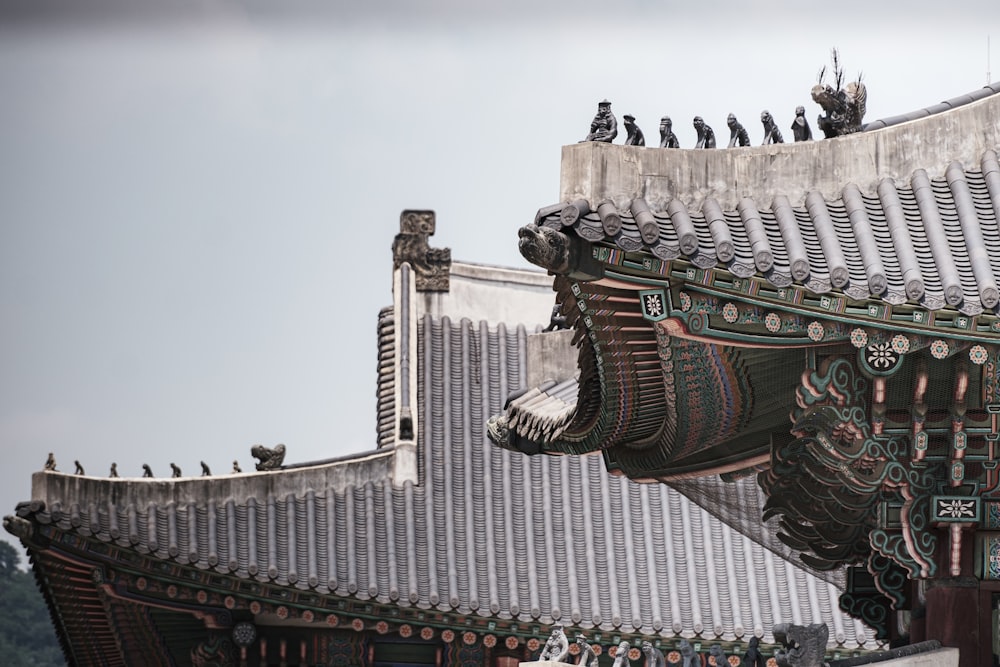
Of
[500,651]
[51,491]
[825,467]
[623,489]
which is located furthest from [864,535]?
[623,489]

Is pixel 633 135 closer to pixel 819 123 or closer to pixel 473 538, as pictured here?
pixel 819 123

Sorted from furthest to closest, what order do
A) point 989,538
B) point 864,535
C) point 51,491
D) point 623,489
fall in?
point 623,489 → point 51,491 → point 864,535 → point 989,538

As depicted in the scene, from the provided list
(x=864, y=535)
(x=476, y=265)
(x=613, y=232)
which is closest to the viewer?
(x=613, y=232)

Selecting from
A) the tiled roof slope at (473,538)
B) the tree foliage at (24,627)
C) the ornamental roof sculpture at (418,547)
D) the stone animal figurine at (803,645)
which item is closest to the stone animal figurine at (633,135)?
the stone animal figurine at (803,645)

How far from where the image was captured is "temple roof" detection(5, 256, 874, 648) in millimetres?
19703

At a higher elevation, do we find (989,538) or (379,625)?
(989,538)

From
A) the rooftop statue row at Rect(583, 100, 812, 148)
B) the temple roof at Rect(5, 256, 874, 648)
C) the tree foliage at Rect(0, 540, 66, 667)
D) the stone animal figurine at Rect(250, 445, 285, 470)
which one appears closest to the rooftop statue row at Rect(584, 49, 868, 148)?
the rooftop statue row at Rect(583, 100, 812, 148)

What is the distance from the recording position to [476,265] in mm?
27781

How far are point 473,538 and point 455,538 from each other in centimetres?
22

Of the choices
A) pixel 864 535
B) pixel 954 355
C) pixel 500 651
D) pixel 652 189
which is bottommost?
pixel 500 651

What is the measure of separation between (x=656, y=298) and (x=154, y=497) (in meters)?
12.4

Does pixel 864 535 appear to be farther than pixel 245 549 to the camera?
No

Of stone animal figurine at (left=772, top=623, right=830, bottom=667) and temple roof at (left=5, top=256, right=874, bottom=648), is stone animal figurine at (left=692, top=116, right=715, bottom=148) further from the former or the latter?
temple roof at (left=5, top=256, right=874, bottom=648)

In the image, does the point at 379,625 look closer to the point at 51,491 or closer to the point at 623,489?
the point at 51,491
